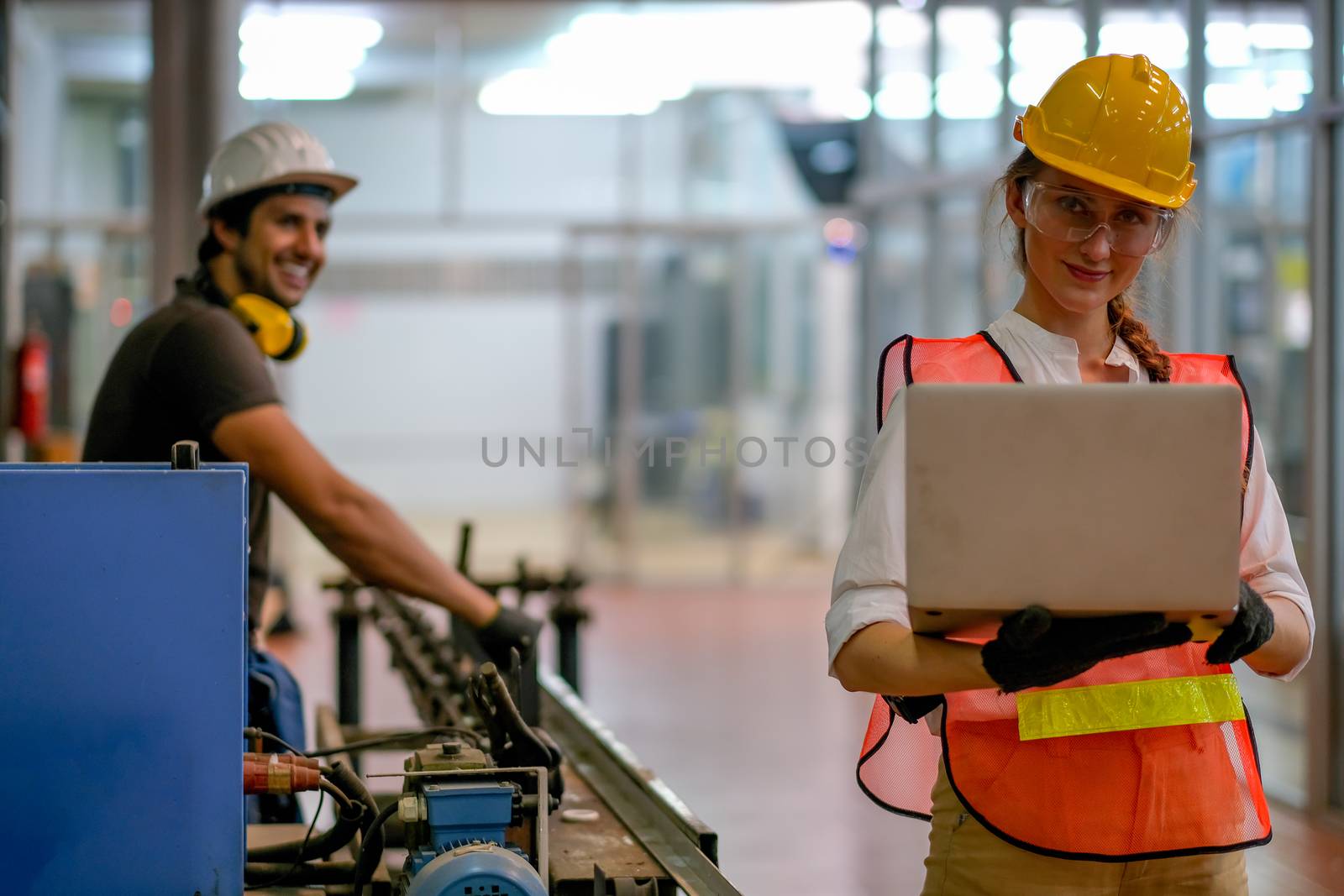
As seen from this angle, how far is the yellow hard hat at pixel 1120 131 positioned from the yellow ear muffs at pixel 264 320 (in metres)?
1.37

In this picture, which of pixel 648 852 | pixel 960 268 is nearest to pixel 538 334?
pixel 960 268

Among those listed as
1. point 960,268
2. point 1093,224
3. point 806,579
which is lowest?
point 806,579

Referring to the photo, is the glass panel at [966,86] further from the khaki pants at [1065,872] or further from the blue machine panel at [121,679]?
the blue machine panel at [121,679]

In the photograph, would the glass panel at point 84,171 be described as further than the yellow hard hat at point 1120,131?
Yes

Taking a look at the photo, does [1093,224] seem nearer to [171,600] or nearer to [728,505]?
[171,600]

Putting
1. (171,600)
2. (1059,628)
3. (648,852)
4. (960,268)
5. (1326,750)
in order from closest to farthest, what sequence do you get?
1. (1059,628)
2. (171,600)
3. (648,852)
4. (1326,750)
5. (960,268)

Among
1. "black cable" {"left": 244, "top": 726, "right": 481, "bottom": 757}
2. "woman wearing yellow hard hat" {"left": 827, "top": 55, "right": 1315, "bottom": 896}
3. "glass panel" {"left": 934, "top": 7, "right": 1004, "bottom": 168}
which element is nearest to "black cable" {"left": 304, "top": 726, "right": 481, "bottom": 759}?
"black cable" {"left": 244, "top": 726, "right": 481, "bottom": 757}

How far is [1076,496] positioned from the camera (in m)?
1.17

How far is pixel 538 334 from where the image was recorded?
10578 mm

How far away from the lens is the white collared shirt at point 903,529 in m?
A: 1.33

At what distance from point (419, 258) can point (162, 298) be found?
4787 millimetres

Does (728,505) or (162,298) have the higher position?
(162,298)

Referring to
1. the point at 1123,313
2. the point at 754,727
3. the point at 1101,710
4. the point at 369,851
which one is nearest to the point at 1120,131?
the point at 1123,313
